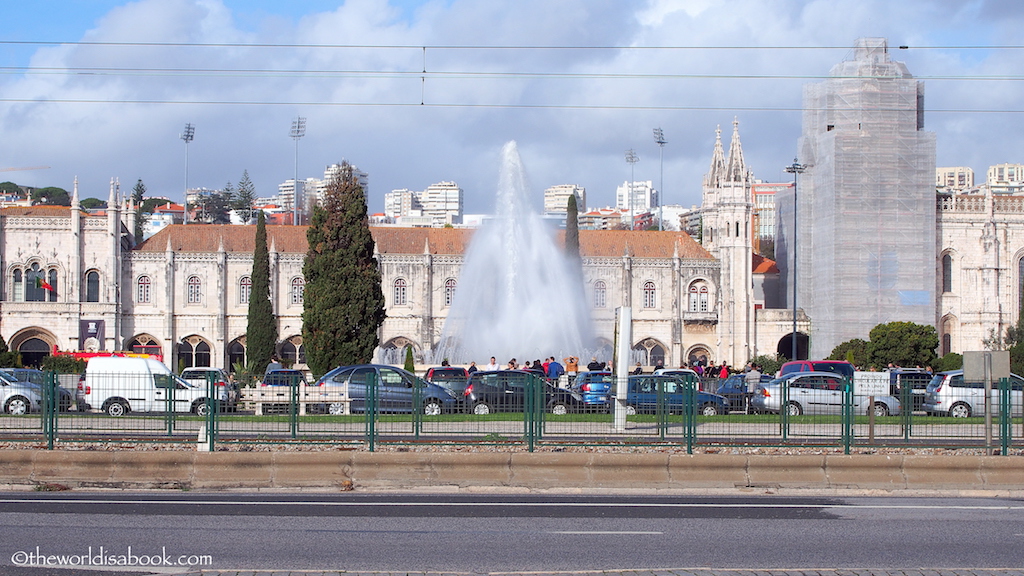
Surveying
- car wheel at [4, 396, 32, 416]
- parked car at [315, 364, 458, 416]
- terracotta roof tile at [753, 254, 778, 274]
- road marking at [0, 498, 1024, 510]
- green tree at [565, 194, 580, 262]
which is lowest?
road marking at [0, 498, 1024, 510]

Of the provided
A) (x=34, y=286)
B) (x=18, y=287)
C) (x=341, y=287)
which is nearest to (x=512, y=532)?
(x=341, y=287)

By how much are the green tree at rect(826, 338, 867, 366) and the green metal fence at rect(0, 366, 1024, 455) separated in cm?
3531

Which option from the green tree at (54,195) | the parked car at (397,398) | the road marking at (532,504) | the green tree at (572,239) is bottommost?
the road marking at (532,504)

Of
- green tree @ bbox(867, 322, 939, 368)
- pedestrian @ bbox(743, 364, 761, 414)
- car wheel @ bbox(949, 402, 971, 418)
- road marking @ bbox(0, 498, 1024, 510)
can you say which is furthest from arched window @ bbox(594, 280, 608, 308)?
road marking @ bbox(0, 498, 1024, 510)

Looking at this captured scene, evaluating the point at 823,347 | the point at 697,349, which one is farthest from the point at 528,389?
the point at 697,349

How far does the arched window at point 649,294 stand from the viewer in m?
72.8

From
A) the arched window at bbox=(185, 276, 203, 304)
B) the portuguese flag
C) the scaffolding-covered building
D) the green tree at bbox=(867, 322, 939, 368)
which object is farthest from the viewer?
the arched window at bbox=(185, 276, 203, 304)

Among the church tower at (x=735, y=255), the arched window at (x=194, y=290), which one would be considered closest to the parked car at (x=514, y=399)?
the church tower at (x=735, y=255)

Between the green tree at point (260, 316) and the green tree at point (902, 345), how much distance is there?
30788 mm

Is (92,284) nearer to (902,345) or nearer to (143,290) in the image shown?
(143,290)

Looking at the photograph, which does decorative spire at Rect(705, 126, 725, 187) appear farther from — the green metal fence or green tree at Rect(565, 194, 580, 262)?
the green metal fence

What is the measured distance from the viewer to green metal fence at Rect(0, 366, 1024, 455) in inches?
704

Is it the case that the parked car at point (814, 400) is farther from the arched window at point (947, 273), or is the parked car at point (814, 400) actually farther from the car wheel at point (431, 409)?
the arched window at point (947, 273)

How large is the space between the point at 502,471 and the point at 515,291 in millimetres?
37073
